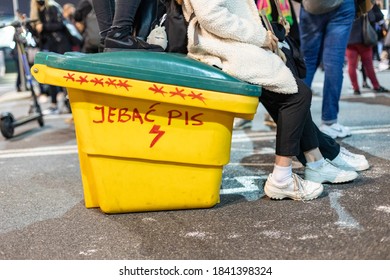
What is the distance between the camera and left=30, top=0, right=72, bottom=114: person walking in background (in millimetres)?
6484

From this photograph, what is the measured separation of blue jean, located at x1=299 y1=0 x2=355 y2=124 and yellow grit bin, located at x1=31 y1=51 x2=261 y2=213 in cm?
167

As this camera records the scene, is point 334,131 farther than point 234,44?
Yes

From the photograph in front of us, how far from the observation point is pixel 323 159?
2.77 m

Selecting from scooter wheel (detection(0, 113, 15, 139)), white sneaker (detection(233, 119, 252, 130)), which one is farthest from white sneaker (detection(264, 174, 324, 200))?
scooter wheel (detection(0, 113, 15, 139))

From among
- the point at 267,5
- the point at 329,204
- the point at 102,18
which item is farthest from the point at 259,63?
the point at 267,5

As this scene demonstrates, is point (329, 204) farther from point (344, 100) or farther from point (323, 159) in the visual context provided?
point (344, 100)

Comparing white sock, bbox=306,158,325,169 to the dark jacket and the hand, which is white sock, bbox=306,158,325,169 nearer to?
the hand

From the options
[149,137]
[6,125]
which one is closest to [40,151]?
[6,125]

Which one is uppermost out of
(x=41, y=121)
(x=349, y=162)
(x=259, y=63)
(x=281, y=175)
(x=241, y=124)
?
(x=259, y=63)

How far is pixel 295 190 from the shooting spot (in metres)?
2.51

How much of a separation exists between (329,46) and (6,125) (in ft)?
9.81

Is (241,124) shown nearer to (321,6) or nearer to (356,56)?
(321,6)

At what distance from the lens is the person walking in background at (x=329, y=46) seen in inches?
146

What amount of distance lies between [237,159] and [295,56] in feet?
3.37
